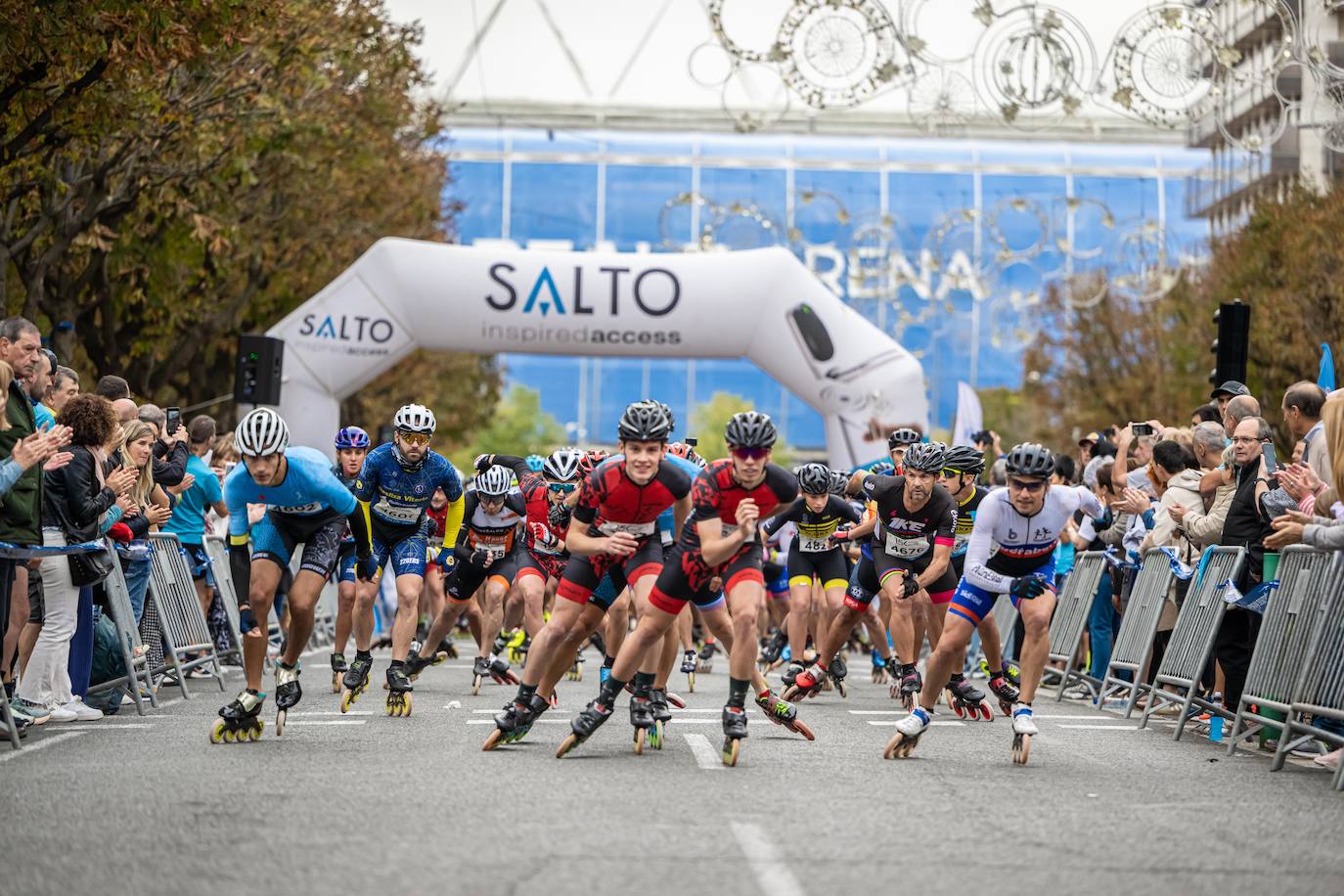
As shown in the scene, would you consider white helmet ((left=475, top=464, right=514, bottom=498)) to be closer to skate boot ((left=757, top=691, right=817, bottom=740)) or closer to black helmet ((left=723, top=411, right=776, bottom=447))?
skate boot ((left=757, top=691, right=817, bottom=740))

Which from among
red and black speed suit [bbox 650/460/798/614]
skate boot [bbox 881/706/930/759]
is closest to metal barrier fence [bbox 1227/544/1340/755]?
skate boot [bbox 881/706/930/759]

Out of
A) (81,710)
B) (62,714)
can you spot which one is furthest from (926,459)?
(62,714)

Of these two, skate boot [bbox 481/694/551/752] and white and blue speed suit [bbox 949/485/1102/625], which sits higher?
white and blue speed suit [bbox 949/485/1102/625]

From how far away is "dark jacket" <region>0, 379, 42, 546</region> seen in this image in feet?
37.9

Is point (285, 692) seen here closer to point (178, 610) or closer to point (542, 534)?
point (178, 610)

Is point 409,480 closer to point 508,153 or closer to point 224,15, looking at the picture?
point 224,15

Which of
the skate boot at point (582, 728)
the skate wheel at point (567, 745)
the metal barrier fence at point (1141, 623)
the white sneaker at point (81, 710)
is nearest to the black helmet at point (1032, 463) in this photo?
the skate boot at point (582, 728)

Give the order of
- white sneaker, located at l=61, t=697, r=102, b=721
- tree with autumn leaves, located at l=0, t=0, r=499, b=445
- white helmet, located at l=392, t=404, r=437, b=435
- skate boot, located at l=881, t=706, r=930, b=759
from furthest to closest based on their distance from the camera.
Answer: tree with autumn leaves, located at l=0, t=0, r=499, b=445, white helmet, located at l=392, t=404, r=437, b=435, white sneaker, located at l=61, t=697, r=102, b=721, skate boot, located at l=881, t=706, r=930, b=759

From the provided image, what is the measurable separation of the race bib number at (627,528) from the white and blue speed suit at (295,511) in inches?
73.7

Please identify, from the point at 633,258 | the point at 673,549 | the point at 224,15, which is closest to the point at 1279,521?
the point at 673,549

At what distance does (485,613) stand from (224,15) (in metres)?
5.81

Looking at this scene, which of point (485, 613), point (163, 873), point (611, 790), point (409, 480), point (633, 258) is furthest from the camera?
point (633, 258)

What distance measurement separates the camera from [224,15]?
58.3 feet

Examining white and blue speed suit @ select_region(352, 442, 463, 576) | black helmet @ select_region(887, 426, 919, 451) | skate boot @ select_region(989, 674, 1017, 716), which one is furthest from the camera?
black helmet @ select_region(887, 426, 919, 451)
